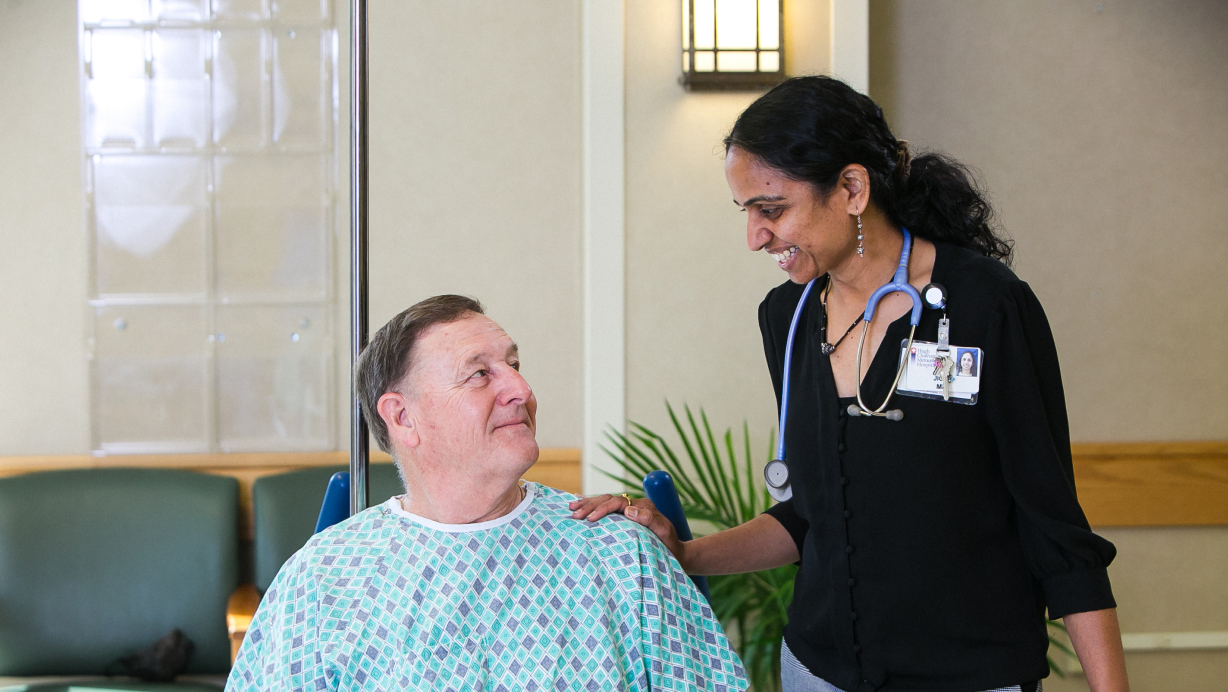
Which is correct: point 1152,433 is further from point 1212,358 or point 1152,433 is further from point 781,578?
point 781,578

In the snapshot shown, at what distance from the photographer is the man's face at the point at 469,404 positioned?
4.03 ft

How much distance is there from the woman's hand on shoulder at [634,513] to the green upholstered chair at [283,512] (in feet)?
4.54

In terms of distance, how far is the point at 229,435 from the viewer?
2.81 m

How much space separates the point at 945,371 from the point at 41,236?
2702mm

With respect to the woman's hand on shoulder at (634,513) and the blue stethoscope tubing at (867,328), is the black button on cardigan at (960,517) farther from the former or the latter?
the woman's hand on shoulder at (634,513)

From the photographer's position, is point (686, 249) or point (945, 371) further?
point (686, 249)

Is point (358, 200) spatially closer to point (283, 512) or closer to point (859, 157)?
point (859, 157)

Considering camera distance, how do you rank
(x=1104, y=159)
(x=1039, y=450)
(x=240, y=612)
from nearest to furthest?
(x=1039, y=450)
(x=240, y=612)
(x=1104, y=159)

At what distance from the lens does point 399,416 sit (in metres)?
1.28

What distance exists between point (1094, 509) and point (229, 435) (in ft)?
8.75

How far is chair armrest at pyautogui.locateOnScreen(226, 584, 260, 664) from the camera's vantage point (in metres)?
2.17

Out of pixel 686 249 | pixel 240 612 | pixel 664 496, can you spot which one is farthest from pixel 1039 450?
pixel 240 612

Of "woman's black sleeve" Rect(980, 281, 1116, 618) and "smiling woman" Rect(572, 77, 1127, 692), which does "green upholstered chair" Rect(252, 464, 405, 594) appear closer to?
"smiling woman" Rect(572, 77, 1127, 692)

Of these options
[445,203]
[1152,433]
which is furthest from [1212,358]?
[445,203]
